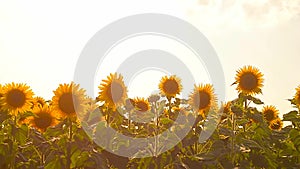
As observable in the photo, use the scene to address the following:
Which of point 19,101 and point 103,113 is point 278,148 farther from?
point 19,101

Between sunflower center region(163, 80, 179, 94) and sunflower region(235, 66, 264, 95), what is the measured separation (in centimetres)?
139

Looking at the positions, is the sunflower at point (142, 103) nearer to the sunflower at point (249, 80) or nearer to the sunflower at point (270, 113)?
the sunflower at point (249, 80)

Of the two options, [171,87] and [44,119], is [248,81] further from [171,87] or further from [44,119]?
[44,119]

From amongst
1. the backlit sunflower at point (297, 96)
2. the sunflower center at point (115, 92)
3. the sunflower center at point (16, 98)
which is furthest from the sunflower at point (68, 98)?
the backlit sunflower at point (297, 96)

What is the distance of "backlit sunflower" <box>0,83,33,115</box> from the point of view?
307 inches

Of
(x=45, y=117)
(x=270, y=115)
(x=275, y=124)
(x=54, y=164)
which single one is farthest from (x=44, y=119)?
(x=275, y=124)

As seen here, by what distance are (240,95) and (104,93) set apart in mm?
2631

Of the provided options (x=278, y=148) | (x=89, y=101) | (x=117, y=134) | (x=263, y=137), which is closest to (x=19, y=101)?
(x=89, y=101)

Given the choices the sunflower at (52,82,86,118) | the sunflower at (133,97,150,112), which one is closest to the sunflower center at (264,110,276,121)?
the sunflower at (133,97,150,112)

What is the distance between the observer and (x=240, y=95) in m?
9.09

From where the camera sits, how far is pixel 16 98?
8.08 meters

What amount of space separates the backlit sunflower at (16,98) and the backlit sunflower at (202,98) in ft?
10.3

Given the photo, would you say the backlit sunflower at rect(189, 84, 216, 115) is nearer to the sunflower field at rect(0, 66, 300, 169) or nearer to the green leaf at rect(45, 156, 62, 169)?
the sunflower field at rect(0, 66, 300, 169)

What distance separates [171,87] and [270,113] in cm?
305
